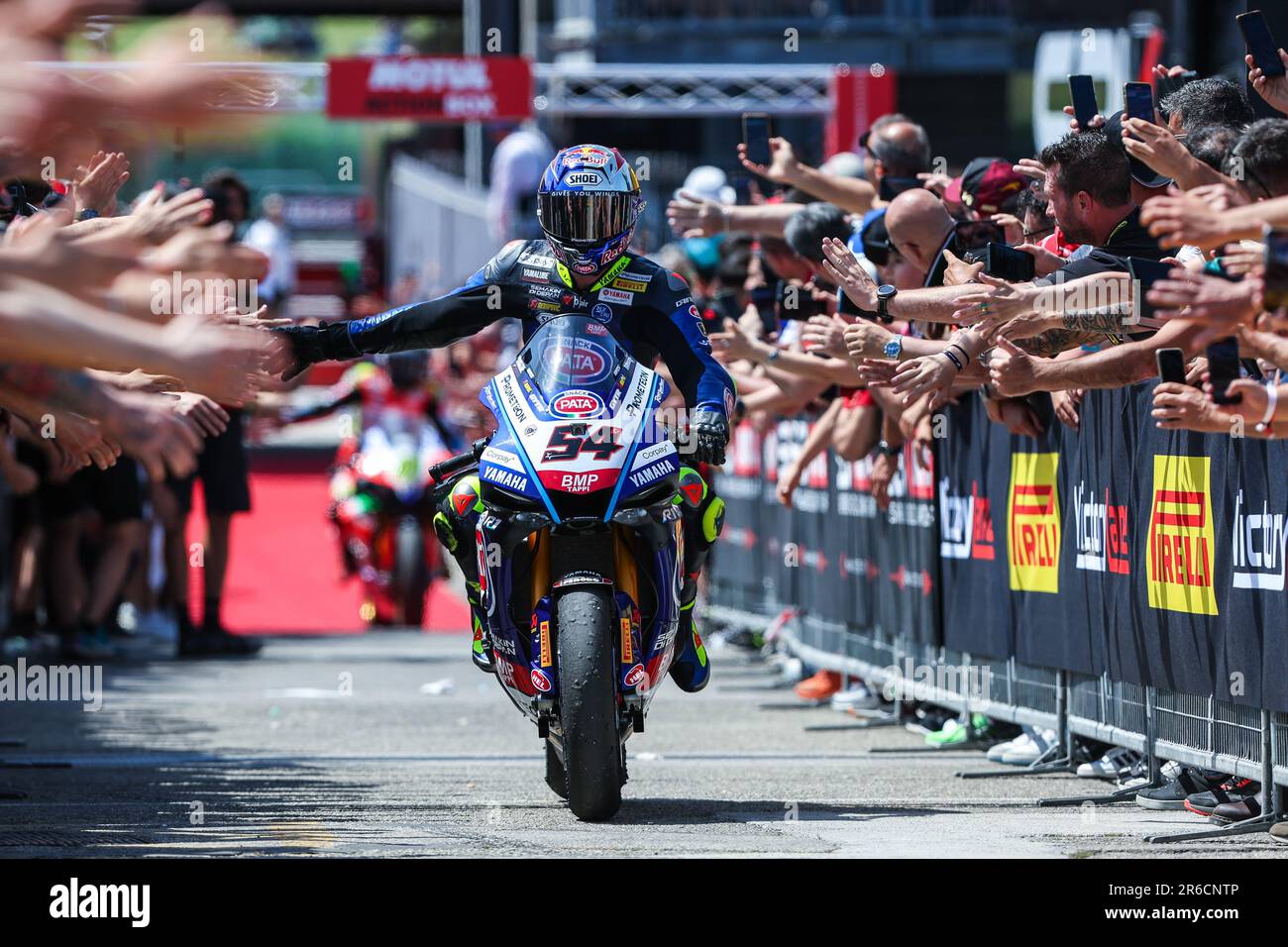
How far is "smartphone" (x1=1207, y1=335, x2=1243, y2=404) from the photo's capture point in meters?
5.86

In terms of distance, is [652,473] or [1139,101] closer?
[1139,101]

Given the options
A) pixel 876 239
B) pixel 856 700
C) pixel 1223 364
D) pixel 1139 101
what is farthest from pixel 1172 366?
pixel 856 700

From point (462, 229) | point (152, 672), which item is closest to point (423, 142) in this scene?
point (462, 229)

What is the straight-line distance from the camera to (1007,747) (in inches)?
369

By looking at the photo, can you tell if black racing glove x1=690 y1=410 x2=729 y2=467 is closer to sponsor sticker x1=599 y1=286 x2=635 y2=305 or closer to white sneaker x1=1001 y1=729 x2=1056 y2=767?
sponsor sticker x1=599 y1=286 x2=635 y2=305

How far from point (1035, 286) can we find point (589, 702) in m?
1.96

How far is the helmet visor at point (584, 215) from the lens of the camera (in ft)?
26.0

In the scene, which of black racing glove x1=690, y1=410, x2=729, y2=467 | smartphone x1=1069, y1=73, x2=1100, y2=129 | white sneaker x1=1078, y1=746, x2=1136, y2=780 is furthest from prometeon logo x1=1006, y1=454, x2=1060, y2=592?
black racing glove x1=690, y1=410, x2=729, y2=467

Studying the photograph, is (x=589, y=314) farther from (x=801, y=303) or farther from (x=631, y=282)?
(x=801, y=303)

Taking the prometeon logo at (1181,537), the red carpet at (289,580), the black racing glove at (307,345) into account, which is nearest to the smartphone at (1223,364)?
the prometeon logo at (1181,537)

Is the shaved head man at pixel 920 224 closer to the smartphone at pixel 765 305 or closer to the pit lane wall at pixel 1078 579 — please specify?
the pit lane wall at pixel 1078 579

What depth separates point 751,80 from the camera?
2472 centimetres

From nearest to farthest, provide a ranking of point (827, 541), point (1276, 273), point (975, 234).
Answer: point (1276, 273)
point (975, 234)
point (827, 541)
